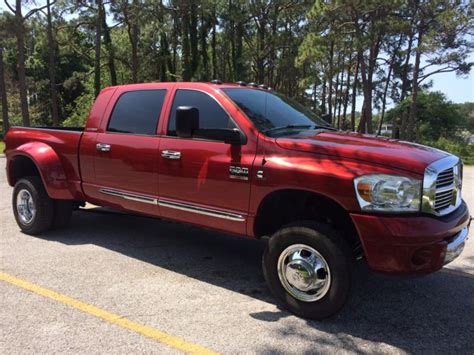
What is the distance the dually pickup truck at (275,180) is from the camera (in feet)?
11.3

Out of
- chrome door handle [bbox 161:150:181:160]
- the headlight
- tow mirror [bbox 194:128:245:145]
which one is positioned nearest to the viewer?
the headlight

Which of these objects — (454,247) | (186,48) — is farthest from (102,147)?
(186,48)

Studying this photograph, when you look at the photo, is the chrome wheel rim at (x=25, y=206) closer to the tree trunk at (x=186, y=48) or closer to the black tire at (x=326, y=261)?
the black tire at (x=326, y=261)

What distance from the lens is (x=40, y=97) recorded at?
48.1 m

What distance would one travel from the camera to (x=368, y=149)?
3.71m

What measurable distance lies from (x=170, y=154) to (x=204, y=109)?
564 millimetres

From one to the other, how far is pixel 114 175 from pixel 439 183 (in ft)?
11.0

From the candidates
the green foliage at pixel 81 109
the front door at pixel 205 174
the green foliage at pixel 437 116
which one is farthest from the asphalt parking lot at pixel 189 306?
the green foliage at pixel 437 116

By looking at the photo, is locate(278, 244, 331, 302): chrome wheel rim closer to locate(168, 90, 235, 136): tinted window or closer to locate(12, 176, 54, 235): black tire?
locate(168, 90, 235, 136): tinted window

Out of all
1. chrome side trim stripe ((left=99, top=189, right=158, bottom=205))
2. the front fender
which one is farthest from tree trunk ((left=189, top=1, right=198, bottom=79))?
chrome side trim stripe ((left=99, top=189, right=158, bottom=205))

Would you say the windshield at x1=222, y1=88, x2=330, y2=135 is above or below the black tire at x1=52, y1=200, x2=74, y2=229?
above

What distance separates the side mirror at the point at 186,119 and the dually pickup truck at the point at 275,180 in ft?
0.04

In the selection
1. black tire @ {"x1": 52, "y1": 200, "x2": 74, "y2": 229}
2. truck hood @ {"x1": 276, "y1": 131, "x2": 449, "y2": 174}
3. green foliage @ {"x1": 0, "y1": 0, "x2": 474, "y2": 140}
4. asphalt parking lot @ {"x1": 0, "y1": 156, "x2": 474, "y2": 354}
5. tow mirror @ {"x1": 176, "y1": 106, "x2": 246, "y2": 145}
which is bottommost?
asphalt parking lot @ {"x1": 0, "y1": 156, "x2": 474, "y2": 354}

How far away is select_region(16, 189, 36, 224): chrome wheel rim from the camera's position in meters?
6.17
